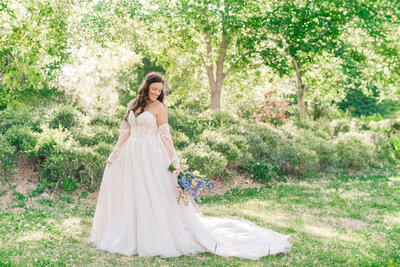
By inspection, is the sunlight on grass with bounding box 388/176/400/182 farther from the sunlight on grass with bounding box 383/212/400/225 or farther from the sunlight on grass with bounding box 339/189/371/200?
the sunlight on grass with bounding box 383/212/400/225

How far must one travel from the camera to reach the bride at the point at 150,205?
522 centimetres

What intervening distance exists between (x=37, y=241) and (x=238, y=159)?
255 inches

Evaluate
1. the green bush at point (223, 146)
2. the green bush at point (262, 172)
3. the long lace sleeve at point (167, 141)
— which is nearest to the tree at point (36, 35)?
the long lace sleeve at point (167, 141)

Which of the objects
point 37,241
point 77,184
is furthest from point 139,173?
point 77,184

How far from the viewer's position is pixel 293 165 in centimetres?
1233

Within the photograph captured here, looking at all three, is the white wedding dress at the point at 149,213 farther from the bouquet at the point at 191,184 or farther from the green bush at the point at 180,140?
the green bush at the point at 180,140

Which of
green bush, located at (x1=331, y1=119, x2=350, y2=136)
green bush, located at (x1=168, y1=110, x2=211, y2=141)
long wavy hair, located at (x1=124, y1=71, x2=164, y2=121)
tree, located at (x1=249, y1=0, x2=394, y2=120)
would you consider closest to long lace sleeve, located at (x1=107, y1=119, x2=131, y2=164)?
long wavy hair, located at (x1=124, y1=71, x2=164, y2=121)

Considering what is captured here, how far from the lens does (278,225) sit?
6895 mm

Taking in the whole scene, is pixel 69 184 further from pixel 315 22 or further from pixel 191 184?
pixel 315 22

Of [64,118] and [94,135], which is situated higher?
[64,118]

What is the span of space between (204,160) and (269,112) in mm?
8571

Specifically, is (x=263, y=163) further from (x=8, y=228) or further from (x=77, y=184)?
(x=8, y=228)

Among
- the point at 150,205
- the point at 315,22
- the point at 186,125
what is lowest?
the point at 150,205

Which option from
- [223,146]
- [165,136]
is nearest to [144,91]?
[165,136]
